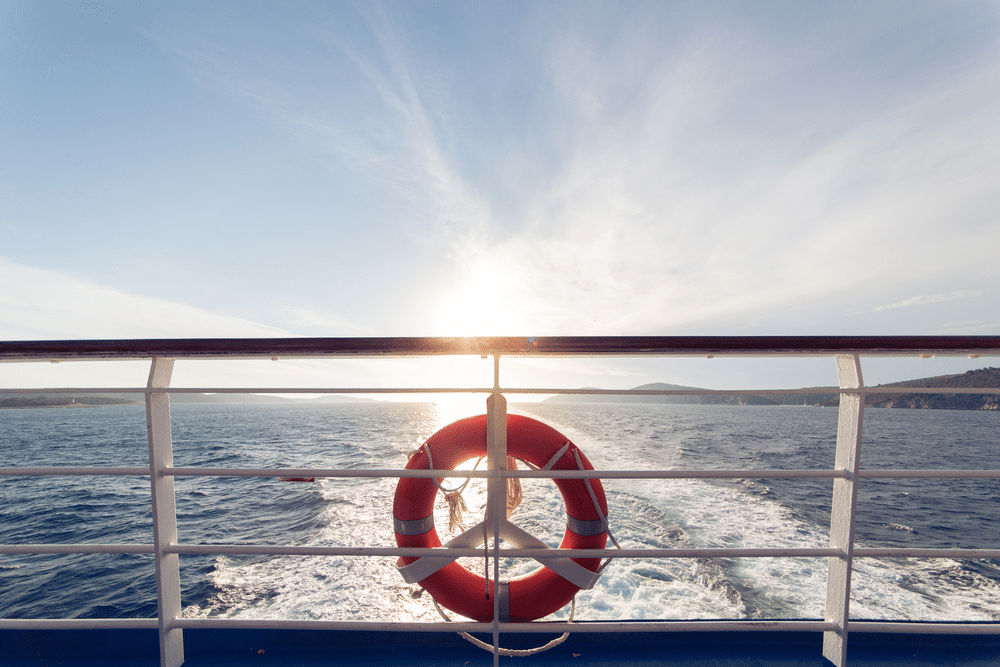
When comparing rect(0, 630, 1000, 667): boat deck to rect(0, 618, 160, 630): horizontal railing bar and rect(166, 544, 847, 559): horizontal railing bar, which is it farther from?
rect(166, 544, 847, 559): horizontal railing bar

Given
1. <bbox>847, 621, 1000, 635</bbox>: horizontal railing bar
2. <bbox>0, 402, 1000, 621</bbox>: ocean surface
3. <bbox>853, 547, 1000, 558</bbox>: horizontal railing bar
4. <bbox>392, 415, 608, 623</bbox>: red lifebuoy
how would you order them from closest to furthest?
1. <bbox>853, 547, 1000, 558</bbox>: horizontal railing bar
2. <bbox>847, 621, 1000, 635</bbox>: horizontal railing bar
3. <bbox>392, 415, 608, 623</bbox>: red lifebuoy
4. <bbox>0, 402, 1000, 621</bbox>: ocean surface

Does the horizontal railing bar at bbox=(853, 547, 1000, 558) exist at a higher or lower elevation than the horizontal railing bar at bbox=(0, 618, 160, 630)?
higher

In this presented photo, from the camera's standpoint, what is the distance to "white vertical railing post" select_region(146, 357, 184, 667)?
0.90 meters

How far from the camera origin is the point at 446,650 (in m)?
1.12

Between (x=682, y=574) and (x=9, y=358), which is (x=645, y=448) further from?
(x=9, y=358)

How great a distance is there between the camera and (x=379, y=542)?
12.1 feet

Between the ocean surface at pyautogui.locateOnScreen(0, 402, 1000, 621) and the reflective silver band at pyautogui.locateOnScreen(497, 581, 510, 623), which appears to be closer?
the reflective silver band at pyautogui.locateOnScreen(497, 581, 510, 623)

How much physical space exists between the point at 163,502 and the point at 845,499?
1.49 metres

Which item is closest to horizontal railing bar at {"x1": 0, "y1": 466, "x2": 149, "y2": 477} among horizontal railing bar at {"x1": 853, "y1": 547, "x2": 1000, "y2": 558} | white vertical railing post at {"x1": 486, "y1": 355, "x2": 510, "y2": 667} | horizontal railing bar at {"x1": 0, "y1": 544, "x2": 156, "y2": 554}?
horizontal railing bar at {"x1": 0, "y1": 544, "x2": 156, "y2": 554}

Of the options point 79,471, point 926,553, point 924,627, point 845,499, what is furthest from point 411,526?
point 924,627

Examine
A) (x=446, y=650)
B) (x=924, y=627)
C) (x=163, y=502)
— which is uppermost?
(x=163, y=502)

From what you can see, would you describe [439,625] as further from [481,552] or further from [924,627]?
[924,627]

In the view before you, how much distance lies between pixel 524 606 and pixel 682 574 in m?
2.62

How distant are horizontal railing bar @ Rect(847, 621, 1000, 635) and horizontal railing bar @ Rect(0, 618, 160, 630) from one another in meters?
1.62
